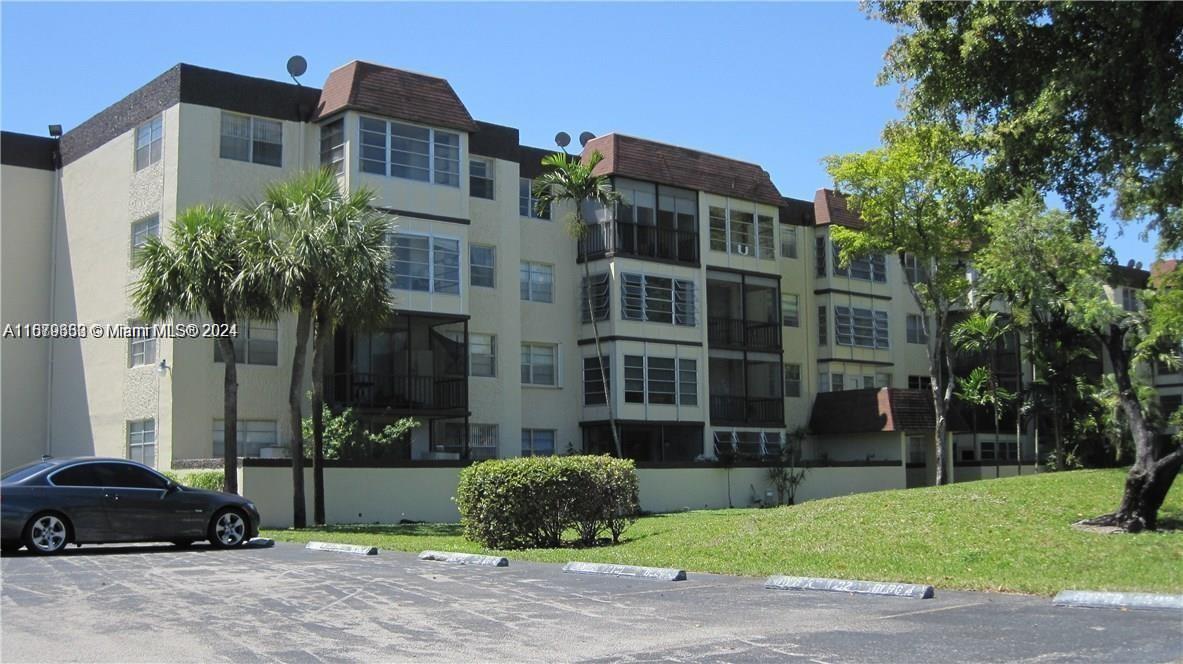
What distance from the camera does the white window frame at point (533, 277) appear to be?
36969 mm

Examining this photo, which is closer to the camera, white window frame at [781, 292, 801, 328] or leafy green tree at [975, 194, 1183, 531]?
leafy green tree at [975, 194, 1183, 531]

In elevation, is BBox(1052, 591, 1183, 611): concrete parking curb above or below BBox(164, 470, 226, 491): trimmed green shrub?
below

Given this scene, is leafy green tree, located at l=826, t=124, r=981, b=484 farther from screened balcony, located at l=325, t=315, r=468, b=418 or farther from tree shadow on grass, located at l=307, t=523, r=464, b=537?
tree shadow on grass, located at l=307, t=523, r=464, b=537

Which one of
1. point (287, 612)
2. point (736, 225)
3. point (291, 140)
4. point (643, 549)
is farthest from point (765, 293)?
point (287, 612)

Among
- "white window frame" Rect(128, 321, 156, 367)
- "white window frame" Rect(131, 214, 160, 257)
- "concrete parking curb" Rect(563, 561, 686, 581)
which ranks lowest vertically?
"concrete parking curb" Rect(563, 561, 686, 581)

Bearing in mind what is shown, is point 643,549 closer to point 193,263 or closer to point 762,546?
point 762,546

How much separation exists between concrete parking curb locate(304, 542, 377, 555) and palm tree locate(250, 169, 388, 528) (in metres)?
6.20

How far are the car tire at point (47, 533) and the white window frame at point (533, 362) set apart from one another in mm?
19713

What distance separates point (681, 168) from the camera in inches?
1553

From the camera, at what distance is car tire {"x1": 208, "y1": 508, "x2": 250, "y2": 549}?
1911 centimetres

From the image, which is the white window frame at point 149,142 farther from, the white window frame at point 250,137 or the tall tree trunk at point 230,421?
the tall tree trunk at point 230,421

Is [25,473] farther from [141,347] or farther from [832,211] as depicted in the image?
[832,211]

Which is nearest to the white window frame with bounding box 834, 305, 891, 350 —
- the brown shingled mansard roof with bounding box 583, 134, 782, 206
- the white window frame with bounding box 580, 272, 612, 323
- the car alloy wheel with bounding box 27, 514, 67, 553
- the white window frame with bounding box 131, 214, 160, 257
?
the brown shingled mansard roof with bounding box 583, 134, 782, 206

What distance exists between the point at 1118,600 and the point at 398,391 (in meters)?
23.5
